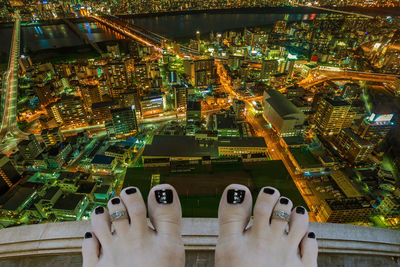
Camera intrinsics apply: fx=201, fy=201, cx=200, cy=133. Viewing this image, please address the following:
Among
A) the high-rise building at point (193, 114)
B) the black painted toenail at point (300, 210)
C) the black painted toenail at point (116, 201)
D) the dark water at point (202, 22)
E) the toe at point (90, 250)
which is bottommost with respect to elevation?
the high-rise building at point (193, 114)

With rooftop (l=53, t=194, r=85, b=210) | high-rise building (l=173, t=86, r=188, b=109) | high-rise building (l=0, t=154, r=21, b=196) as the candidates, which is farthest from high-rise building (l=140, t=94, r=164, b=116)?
rooftop (l=53, t=194, r=85, b=210)

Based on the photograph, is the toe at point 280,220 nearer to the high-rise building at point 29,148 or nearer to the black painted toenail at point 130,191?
the black painted toenail at point 130,191

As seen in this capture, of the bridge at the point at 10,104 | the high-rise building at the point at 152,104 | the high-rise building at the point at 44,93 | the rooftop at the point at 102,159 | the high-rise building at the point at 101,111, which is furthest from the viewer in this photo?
the high-rise building at the point at 44,93

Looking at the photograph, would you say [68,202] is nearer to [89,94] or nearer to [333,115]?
[89,94]

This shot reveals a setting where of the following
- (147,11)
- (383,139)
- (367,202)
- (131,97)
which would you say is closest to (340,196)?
(367,202)

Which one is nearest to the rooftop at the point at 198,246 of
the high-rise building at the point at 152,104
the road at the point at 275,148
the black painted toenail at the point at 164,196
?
the black painted toenail at the point at 164,196

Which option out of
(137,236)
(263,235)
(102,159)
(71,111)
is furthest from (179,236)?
(71,111)

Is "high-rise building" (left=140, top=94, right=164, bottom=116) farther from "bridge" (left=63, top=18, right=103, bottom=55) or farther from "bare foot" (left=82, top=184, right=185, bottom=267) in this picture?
"bridge" (left=63, top=18, right=103, bottom=55)
